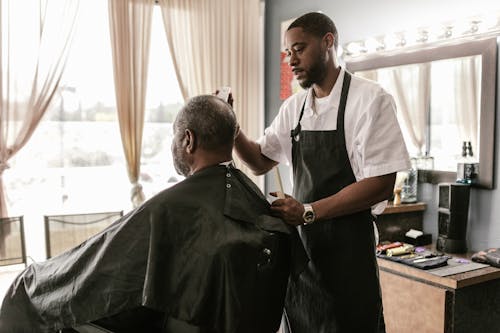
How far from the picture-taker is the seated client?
4.29ft

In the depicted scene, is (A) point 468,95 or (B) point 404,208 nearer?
(A) point 468,95

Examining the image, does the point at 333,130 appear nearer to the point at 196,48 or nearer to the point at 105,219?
the point at 105,219

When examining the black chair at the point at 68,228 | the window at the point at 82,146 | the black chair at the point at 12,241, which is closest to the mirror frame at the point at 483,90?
the black chair at the point at 68,228

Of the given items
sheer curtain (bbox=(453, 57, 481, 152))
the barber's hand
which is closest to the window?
sheer curtain (bbox=(453, 57, 481, 152))

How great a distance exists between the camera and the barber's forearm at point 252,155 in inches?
78.3

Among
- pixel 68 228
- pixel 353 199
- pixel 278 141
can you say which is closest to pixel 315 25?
pixel 278 141

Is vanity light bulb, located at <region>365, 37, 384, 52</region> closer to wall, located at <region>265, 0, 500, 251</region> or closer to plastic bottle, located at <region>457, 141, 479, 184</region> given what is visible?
wall, located at <region>265, 0, 500, 251</region>

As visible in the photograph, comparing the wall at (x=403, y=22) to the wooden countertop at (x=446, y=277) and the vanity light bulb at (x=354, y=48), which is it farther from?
the wooden countertop at (x=446, y=277)

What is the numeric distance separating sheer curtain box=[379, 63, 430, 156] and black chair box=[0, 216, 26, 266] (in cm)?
228

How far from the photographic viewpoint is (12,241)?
2.81 meters

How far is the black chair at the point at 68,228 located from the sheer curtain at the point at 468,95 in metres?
2.07

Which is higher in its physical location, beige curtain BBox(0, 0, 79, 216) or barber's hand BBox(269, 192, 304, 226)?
beige curtain BBox(0, 0, 79, 216)

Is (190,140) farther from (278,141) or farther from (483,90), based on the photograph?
(483,90)

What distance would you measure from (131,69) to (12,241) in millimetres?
1457
